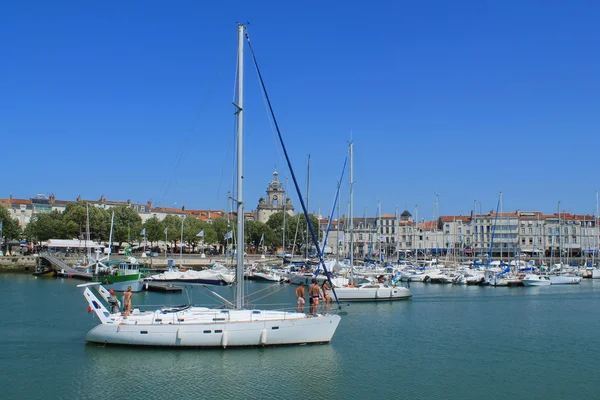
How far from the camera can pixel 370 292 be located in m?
51.7

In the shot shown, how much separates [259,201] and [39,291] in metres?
125

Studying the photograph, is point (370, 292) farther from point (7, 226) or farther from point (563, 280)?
point (7, 226)

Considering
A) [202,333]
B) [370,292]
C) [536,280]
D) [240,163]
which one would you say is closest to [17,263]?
[370,292]

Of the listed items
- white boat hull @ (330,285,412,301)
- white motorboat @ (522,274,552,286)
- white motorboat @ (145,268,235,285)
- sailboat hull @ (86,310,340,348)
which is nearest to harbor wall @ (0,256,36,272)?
white motorboat @ (145,268,235,285)

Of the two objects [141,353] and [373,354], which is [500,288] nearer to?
[373,354]

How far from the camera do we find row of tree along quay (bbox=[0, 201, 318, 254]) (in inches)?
4365

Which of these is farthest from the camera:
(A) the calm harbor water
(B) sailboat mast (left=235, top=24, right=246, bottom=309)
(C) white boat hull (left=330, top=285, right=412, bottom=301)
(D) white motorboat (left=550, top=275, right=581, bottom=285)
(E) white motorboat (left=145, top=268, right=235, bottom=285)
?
(D) white motorboat (left=550, top=275, right=581, bottom=285)

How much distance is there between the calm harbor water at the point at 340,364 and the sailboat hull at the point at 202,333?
42 cm

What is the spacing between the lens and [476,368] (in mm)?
26906

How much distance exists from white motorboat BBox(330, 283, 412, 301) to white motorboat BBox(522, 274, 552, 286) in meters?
28.2

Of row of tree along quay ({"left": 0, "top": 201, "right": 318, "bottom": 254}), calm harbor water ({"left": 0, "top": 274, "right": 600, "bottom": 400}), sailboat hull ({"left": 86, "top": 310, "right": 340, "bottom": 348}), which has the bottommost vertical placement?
calm harbor water ({"left": 0, "top": 274, "right": 600, "bottom": 400})

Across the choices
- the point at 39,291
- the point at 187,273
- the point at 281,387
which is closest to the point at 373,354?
the point at 281,387

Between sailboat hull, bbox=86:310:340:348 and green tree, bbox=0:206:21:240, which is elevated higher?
green tree, bbox=0:206:21:240

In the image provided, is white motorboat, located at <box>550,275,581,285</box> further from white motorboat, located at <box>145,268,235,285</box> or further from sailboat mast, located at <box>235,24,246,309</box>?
sailboat mast, located at <box>235,24,246,309</box>
